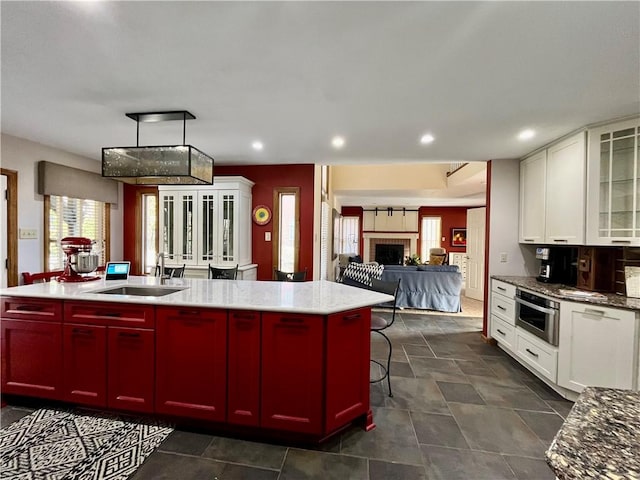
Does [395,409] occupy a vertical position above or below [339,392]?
below

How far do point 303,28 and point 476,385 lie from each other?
3.18 metres

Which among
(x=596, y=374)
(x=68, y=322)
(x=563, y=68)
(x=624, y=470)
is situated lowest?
(x=596, y=374)

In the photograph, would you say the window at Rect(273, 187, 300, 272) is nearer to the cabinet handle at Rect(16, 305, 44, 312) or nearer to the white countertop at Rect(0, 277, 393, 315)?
the white countertop at Rect(0, 277, 393, 315)

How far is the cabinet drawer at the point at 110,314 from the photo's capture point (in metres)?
2.11

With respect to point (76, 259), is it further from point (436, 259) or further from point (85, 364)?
point (436, 259)

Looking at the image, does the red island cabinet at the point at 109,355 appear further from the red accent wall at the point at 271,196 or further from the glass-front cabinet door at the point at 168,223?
the red accent wall at the point at 271,196

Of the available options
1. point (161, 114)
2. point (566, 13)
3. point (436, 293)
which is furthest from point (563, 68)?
point (436, 293)

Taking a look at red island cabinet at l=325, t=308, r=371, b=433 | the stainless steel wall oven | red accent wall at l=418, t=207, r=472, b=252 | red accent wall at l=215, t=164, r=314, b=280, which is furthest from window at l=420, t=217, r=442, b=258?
red island cabinet at l=325, t=308, r=371, b=433

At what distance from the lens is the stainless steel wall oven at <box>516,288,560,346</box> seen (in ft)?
8.86

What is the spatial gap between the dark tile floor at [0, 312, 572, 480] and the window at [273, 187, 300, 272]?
2417 mm

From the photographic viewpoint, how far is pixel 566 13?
143 cm

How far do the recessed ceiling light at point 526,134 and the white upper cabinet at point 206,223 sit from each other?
3474mm

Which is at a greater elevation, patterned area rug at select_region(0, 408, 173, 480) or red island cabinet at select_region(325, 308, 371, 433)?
red island cabinet at select_region(325, 308, 371, 433)

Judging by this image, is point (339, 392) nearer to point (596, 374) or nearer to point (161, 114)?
point (596, 374)
